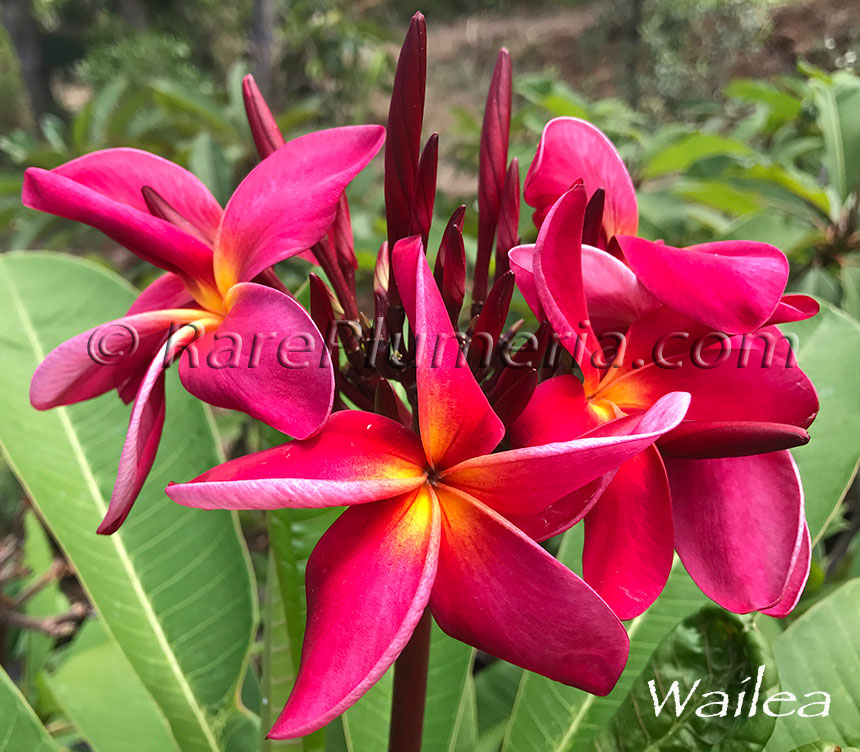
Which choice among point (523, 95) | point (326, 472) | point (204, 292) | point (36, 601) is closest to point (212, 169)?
point (523, 95)

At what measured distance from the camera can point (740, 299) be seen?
0.44 metres

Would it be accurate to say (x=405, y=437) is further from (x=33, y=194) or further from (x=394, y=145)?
(x=33, y=194)

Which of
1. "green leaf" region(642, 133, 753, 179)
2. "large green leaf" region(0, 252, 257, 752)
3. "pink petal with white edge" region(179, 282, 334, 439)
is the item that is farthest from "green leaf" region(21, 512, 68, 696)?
"green leaf" region(642, 133, 753, 179)

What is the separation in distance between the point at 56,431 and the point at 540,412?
629 mm

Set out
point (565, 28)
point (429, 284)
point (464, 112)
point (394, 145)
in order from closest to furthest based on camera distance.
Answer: point (429, 284) → point (394, 145) → point (464, 112) → point (565, 28)

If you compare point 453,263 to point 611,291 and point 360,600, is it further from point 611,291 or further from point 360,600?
point 360,600

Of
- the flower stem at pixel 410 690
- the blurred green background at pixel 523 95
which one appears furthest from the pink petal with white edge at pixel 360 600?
the blurred green background at pixel 523 95

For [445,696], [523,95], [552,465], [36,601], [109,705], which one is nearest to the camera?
[552,465]

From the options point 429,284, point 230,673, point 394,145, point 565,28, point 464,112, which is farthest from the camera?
point 565,28

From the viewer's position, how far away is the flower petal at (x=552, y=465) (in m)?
0.35

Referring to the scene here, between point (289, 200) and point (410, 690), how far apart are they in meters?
0.36

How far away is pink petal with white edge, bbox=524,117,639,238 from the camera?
1.83 ft

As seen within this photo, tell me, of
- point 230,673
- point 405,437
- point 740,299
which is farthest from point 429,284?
point 230,673

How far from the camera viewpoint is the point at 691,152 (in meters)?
1.67
